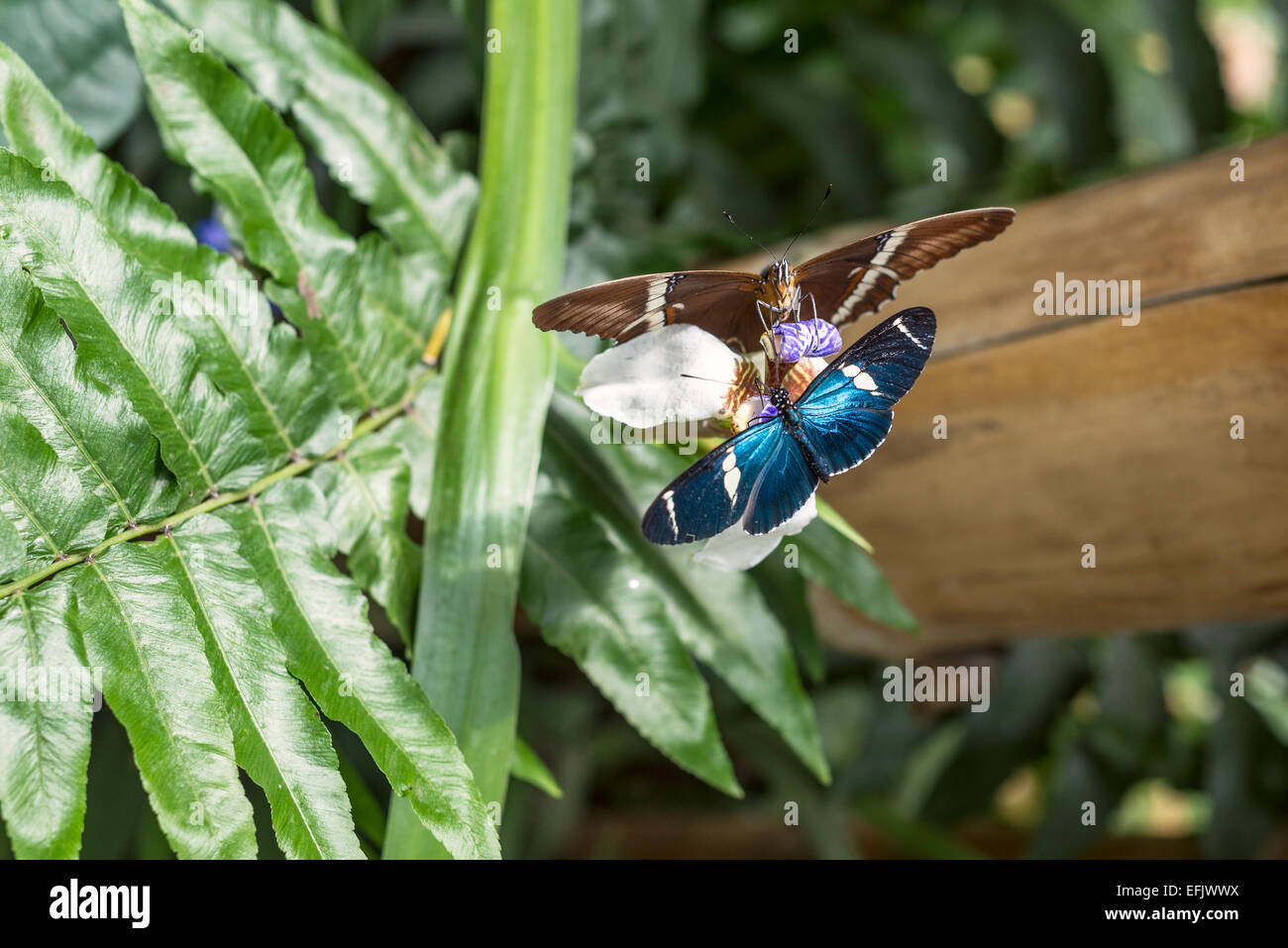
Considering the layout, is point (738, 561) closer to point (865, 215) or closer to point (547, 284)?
point (547, 284)

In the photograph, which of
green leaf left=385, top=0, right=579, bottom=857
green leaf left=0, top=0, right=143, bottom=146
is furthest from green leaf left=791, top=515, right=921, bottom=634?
green leaf left=0, top=0, right=143, bottom=146

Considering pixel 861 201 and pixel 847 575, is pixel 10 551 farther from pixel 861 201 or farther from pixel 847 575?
pixel 861 201

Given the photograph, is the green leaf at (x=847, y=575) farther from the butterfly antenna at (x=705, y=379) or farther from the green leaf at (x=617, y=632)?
the butterfly antenna at (x=705, y=379)

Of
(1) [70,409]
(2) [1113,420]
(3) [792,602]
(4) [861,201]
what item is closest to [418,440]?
(1) [70,409]

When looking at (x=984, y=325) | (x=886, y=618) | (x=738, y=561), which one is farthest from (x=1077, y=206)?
(x=738, y=561)
